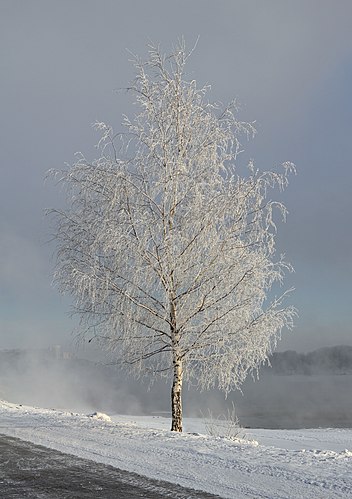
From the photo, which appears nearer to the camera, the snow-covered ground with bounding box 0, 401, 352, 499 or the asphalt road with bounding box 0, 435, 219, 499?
the asphalt road with bounding box 0, 435, 219, 499

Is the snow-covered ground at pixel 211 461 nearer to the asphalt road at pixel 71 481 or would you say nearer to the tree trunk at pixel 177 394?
the asphalt road at pixel 71 481

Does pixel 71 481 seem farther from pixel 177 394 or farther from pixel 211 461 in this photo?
pixel 177 394

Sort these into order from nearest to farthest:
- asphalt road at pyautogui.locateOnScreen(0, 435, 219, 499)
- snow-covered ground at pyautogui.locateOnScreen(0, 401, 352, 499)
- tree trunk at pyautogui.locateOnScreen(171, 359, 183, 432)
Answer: asphalt road at pyautogui.locateOnScreen(0, 435, 219, 499)
snow-covered ground at pyautogui.locateOnScreen(0, 401, 352, 499)
tree trunk at pyautogui.locateOnScreen(171, 359, 183, 432)

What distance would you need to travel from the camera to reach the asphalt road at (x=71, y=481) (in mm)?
6484

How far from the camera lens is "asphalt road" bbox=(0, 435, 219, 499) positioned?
21.3 feet

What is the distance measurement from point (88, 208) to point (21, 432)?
6004mm

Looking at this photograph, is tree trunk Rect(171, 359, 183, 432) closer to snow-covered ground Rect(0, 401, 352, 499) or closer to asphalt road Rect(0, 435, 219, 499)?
snow-covered ground Rect(0, 401, 352, 499)

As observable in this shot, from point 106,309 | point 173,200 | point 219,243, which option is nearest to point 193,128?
point 173,200

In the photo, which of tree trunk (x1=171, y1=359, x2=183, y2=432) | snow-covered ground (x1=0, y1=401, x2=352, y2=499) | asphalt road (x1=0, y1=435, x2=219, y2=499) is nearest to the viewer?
asphalt road (x1=0, y1=435, x2=219, y2=499)

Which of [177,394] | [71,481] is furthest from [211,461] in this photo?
[177,394]

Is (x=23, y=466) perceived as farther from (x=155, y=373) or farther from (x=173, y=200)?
(x=173, y=200)

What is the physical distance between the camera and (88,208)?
15.0 meters

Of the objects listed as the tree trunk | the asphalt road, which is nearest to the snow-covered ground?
the asphalt road

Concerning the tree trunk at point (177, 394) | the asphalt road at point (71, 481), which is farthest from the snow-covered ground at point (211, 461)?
the tree trunk at point (177, 394)
